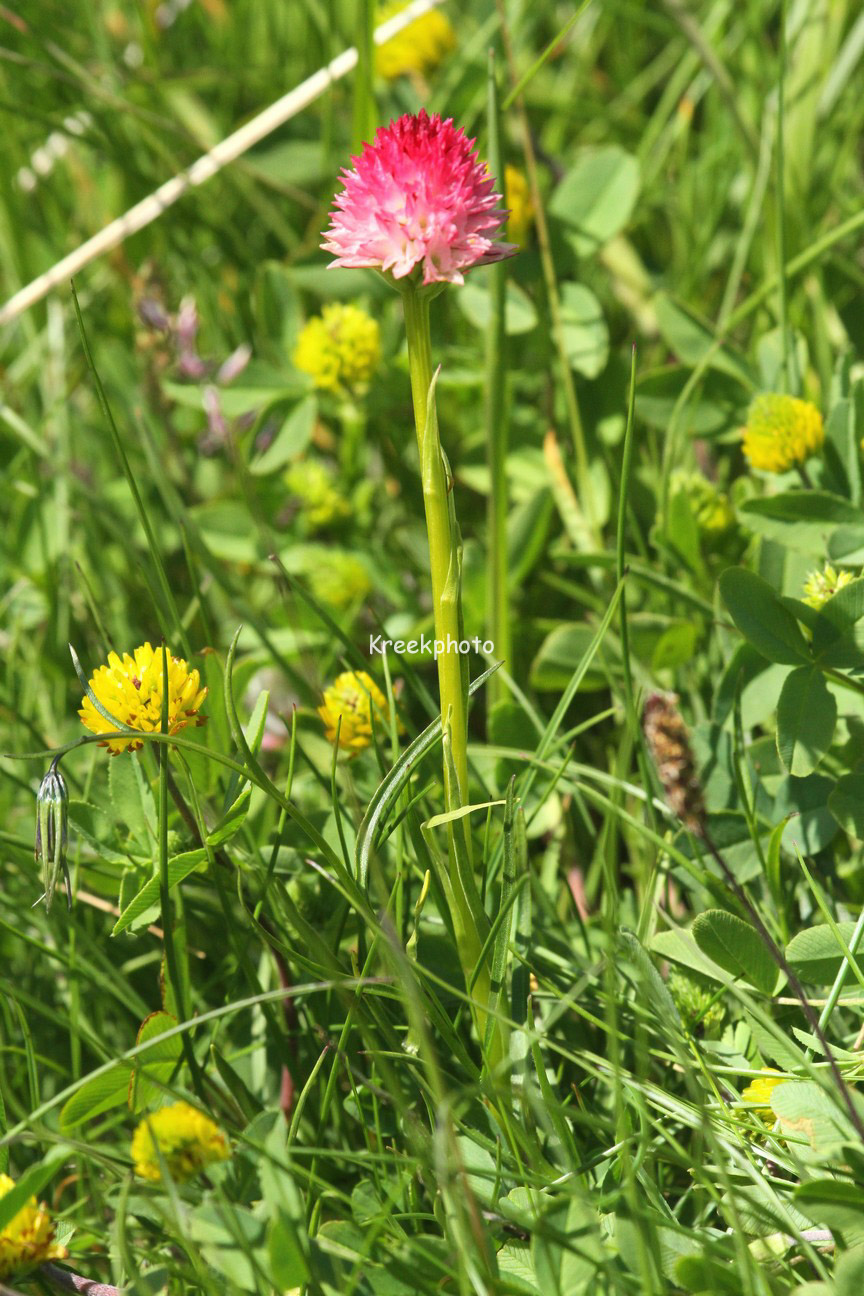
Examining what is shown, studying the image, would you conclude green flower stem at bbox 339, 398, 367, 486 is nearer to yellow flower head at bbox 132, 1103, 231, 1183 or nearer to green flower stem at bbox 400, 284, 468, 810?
green flower stem at bbox 400, 284, 468, 810

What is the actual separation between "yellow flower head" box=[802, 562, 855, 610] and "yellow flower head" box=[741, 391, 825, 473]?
0.20 meters

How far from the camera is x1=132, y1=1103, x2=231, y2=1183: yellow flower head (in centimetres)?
85

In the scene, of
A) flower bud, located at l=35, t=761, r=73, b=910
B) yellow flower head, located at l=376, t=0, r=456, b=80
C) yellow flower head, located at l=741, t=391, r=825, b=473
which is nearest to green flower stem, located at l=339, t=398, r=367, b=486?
yellow flower head, located at l=741, t=391, r=825, b=473

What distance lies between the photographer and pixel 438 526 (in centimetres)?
88

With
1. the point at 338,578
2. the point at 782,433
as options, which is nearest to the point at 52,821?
the point at 338,578

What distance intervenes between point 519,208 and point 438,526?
41.2 inches

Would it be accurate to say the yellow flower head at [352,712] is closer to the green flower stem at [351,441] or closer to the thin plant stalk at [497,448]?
the thin plant stalk at [497,448]

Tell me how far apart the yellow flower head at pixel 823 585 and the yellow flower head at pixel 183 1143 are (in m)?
0.73

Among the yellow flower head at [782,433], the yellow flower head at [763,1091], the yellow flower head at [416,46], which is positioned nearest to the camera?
the yellow flower head at [763,1091]

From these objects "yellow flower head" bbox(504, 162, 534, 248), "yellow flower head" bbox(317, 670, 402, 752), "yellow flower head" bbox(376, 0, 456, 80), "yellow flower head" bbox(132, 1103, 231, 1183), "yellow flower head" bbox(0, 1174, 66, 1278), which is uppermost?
"yellow flower head" bbox(376, 0, 456, 80)

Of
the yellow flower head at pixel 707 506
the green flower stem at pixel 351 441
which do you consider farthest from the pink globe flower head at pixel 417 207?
the green flower stem at pixel 351 441

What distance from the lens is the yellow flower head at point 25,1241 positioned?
85 centimetres

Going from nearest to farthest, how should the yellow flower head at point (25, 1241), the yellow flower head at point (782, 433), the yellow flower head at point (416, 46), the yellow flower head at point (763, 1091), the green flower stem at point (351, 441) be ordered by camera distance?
the yellow flower head at point (25, 1241)
the yellow flower head at point (763, 1091)
the yellow flower head at point (782, 433)
the green flower stem at point (351, 441)
the yellow flower head at point (416, 46)

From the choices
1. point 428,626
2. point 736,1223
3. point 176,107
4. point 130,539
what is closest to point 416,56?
point 176,107
